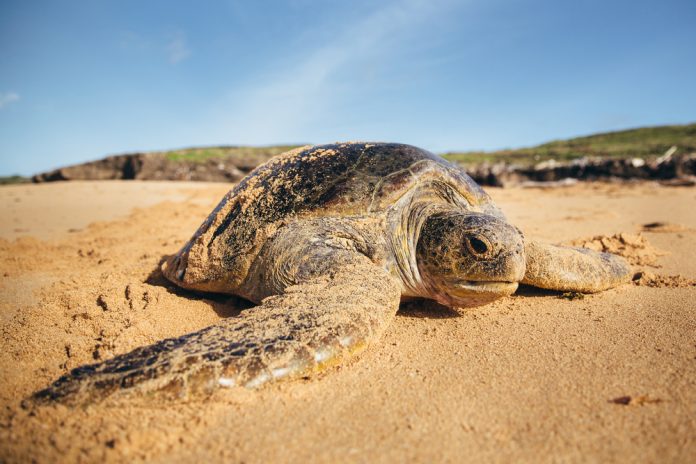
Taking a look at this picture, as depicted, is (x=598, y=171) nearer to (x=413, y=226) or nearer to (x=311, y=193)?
(x=413, y=226)

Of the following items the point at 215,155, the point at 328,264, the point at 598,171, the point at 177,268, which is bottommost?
the point at 177,268

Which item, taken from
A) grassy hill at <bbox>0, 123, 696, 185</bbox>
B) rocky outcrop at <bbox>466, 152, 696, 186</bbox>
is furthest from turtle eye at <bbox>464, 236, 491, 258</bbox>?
grassy hill at <bbox>0, 123, 696, 185</bbox>

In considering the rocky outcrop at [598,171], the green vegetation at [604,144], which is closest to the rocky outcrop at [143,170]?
the rocky outcrop at [598,171]

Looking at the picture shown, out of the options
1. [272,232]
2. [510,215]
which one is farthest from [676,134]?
[272,232]

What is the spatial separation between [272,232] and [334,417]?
1604 millimetres

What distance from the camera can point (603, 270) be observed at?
2715 mm

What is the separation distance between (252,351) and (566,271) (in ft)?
7.26

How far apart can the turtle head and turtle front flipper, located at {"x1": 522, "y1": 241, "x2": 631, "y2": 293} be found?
→ 0.42m

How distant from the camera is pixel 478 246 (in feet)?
7.47

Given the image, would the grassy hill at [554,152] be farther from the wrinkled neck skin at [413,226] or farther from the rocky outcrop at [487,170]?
the wrinkled neck skin at [413,226]

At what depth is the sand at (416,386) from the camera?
1.21m

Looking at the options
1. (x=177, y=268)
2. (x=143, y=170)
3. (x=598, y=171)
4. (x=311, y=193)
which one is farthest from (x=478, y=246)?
(x=143, y=170)

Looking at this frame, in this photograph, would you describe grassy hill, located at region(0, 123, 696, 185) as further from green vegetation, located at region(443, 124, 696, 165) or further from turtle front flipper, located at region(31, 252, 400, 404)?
turtle front flipper, located at region(31, 252, 400, 404)

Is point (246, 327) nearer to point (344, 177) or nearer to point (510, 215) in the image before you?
point (344, 177)
